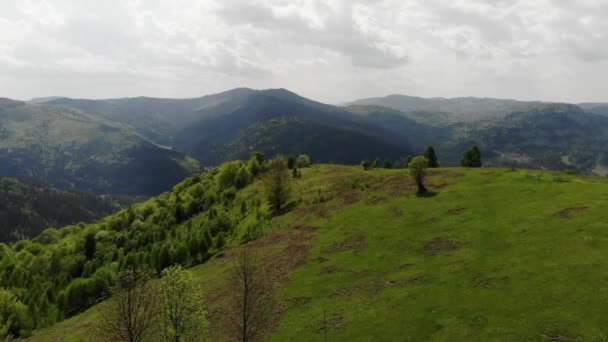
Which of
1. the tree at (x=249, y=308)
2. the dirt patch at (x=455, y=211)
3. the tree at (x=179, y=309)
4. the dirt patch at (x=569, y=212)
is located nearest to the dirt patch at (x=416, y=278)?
the tree at (x=249, y=308)

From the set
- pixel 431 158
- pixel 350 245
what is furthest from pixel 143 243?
pixel 431 158

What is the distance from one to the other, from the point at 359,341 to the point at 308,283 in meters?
18.7

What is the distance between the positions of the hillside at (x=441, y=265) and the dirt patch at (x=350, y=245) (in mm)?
204

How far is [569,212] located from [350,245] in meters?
34.1

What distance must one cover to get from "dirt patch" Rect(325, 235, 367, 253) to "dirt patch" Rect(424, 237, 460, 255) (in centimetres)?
1128

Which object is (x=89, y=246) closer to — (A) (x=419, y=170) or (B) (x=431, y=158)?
(A) (x=419, y=170)

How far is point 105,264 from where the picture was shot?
380 ft

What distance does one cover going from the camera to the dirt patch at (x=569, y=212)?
6029cm

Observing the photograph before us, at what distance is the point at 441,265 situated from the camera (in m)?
54.7

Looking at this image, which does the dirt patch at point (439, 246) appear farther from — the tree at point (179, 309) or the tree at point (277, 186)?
the tree at point (277, 186)

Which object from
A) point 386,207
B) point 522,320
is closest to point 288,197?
point 386,207

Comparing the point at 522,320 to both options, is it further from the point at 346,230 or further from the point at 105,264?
the point at 105,264

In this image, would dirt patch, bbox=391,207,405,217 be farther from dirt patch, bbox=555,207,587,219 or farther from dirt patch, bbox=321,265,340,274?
dirt patch, bbox=555,207,587,219

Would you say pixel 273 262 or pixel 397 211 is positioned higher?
pixel 397 211
